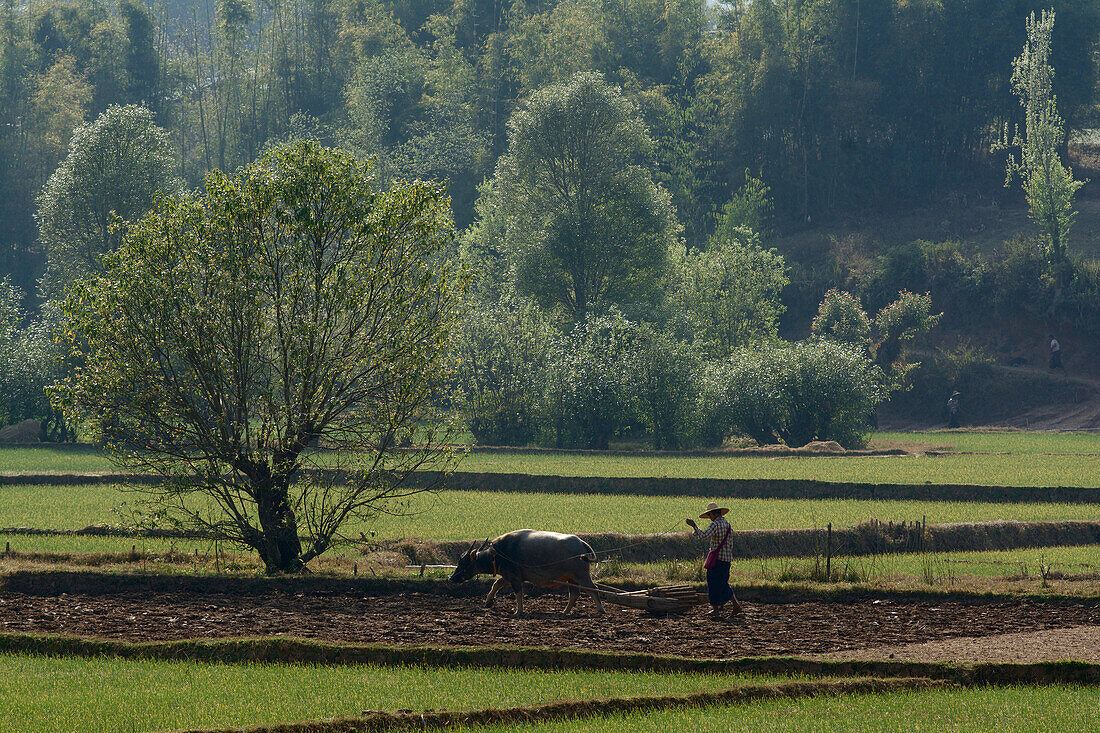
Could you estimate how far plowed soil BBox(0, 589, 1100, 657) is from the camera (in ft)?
62.8

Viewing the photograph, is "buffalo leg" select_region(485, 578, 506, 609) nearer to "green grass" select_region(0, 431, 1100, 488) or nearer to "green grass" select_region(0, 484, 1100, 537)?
"green grass" select_region(0, 484, 1100, 537)

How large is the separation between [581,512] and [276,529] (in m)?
12.8

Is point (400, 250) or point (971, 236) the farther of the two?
point (971, 236)

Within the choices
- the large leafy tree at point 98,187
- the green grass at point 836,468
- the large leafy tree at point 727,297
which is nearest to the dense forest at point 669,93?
the large leafy tree at point 727,297

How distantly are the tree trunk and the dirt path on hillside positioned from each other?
13810 millimetres

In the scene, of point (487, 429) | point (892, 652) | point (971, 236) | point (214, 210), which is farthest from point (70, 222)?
point (971, 236)

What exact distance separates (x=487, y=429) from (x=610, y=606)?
49.1 m

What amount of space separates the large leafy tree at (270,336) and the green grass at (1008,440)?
43.1 m

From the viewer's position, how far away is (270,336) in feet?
87.1

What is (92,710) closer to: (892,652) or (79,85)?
(892,652)

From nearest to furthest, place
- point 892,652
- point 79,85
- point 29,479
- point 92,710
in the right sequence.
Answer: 1. point 92,710
2. point 892,652
3. point 29,479
4. point 79,85

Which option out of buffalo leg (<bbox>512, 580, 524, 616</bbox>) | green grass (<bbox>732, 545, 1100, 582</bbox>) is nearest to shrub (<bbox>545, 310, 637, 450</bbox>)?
green grass (<bbox>732, 545, 1100, 582</bbox>)

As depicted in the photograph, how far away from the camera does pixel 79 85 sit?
131000mm

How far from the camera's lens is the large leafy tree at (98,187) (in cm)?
7675
